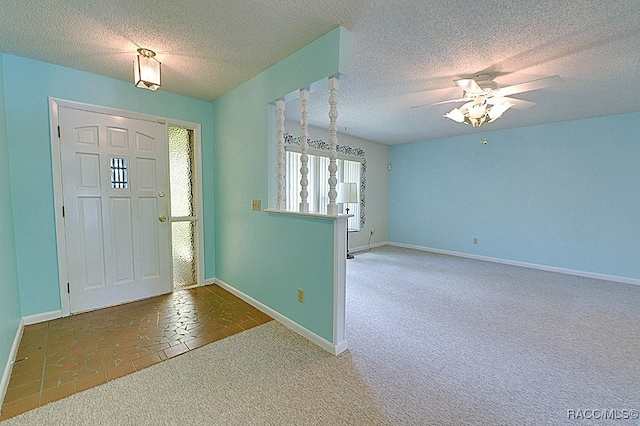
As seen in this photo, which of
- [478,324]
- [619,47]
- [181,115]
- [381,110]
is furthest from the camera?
[381,110]

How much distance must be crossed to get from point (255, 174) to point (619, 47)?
3243 mm

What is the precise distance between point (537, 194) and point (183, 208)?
5524 millimetres

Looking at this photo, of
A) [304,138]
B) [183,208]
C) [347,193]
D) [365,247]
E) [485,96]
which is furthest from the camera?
[365,247]

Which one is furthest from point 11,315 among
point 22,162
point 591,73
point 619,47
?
point 591,73

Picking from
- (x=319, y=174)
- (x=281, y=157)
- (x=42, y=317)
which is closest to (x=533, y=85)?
(x=281, y=157)

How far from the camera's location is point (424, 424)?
140cm

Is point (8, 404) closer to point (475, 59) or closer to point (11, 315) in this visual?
point (11, 315)

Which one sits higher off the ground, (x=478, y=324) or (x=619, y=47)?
(x=619, y=47)

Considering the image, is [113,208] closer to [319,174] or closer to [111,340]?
[111,340]

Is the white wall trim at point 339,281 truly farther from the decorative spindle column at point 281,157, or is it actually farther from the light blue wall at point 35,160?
the light blue wall at point 35,160

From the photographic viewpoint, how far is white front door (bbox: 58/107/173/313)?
2580 millimetres

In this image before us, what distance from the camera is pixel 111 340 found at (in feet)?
7.09

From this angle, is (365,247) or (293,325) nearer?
(293,325)

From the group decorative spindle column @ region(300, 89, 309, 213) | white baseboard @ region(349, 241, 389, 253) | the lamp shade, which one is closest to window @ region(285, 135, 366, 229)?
the lamp shade
